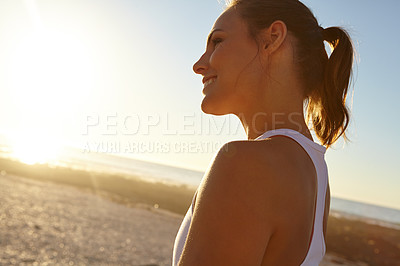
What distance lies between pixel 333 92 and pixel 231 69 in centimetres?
61

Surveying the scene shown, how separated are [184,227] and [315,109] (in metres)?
1.08

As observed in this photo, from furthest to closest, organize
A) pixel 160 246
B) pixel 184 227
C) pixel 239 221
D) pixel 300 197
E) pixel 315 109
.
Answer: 1. pixel 160 246
2. pixel 315 109
3. pixel 184 227
4. pixel 300 197
5. pixel 239 221

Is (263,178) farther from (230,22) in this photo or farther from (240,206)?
(230,22)

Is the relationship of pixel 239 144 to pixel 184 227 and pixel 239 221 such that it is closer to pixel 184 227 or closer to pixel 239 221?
pixel 239 221

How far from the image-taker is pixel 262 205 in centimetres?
96

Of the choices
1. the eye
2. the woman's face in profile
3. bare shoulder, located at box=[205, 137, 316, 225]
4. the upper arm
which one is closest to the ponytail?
the woman's face in profile

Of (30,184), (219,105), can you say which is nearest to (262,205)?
(219,105)

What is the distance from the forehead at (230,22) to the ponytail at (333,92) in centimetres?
54

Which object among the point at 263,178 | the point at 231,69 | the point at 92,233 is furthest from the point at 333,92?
Answer: the point at 92,233

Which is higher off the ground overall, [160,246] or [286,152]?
[286,152]

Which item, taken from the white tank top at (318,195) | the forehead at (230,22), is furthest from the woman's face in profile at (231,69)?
the white tank top at (318,195)

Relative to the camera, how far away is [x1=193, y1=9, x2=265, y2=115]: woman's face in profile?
146cm

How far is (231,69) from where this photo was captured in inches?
58.3

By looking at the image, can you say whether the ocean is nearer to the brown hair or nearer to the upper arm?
the brown hair
